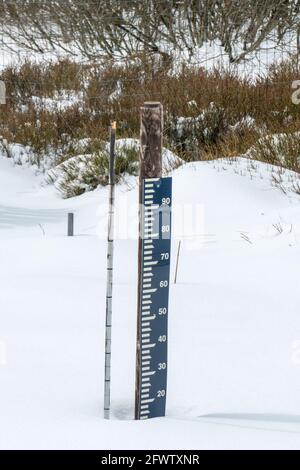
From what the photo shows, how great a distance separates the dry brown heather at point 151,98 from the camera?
370 inches

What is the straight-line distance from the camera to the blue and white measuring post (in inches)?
116

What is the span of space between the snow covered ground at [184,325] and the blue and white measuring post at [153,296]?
0.09m

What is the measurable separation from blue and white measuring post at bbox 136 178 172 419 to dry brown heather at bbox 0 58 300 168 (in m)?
5.15

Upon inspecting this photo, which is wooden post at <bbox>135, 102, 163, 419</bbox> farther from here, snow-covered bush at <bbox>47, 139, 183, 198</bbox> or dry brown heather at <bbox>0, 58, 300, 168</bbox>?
snow-covered bush at <bbox>47, 139, 183, 198</bbox>

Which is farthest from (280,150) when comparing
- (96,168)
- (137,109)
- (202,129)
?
(137,109)

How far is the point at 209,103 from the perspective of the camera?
989 cm

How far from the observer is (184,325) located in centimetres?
429

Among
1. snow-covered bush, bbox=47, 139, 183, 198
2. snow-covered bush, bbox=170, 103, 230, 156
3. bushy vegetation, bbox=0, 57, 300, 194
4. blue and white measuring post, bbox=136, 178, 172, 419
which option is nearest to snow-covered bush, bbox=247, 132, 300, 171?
bushy vegetation, bbox=0, 57, 300, 194

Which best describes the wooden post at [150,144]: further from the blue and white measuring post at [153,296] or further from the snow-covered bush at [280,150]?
the snow-covered bush at [280,150]

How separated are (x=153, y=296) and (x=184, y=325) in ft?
4.28

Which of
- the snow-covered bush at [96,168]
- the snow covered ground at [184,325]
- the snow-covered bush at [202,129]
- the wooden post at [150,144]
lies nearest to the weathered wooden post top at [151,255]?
the wooden post at [150,144]

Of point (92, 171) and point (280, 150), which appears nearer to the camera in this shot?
point (280, 150)

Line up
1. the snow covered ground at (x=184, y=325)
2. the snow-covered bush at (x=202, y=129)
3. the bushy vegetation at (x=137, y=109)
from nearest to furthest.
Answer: the snow covered ground at (x=184, y=325), the bushy vegetation at (x=137, y=109), the snow-covered bush at (x=202, y=129)

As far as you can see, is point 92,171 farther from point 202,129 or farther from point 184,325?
point 184,325
